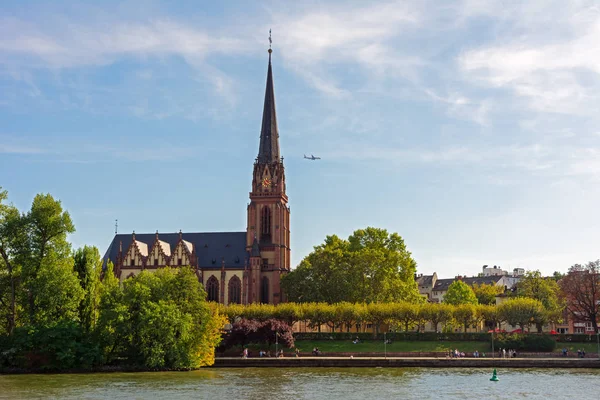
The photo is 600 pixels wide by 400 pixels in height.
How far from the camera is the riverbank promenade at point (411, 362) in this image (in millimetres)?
91500

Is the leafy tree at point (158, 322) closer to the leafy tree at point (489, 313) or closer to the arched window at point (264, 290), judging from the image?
the leafy tree at point (489, 313)

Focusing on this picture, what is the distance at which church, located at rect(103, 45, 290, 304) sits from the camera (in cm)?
14362

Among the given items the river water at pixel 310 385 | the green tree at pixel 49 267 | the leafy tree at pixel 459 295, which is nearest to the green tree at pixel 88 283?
the green tree at pixel 49 267

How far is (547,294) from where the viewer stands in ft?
447

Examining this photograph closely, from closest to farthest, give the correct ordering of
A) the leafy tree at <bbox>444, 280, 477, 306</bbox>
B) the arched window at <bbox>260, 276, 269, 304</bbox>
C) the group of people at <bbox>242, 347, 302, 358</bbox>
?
the group of people at <bbox>242, 347, 302, 358</bbox>, the arched window at <bbox>260, 276, 269, 304</bbox>, the leafy tree at <bbox>444, 280, 477, 306</bbox>

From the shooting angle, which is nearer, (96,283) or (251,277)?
(96,283)

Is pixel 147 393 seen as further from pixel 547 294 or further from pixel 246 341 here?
pixel 547 294

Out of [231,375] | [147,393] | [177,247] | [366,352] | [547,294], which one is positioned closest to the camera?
[147,393]

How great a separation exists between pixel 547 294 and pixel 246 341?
60099mm

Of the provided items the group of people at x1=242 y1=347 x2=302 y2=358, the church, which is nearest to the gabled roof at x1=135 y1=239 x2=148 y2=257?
the church

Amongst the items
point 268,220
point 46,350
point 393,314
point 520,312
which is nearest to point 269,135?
point 268,220

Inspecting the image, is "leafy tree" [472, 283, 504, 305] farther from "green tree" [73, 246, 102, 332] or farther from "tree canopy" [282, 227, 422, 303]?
"green tree" [73, 246, 102, 332]

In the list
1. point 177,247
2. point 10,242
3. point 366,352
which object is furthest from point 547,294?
point 10,242

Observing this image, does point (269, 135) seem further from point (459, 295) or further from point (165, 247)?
point (459, 295)
